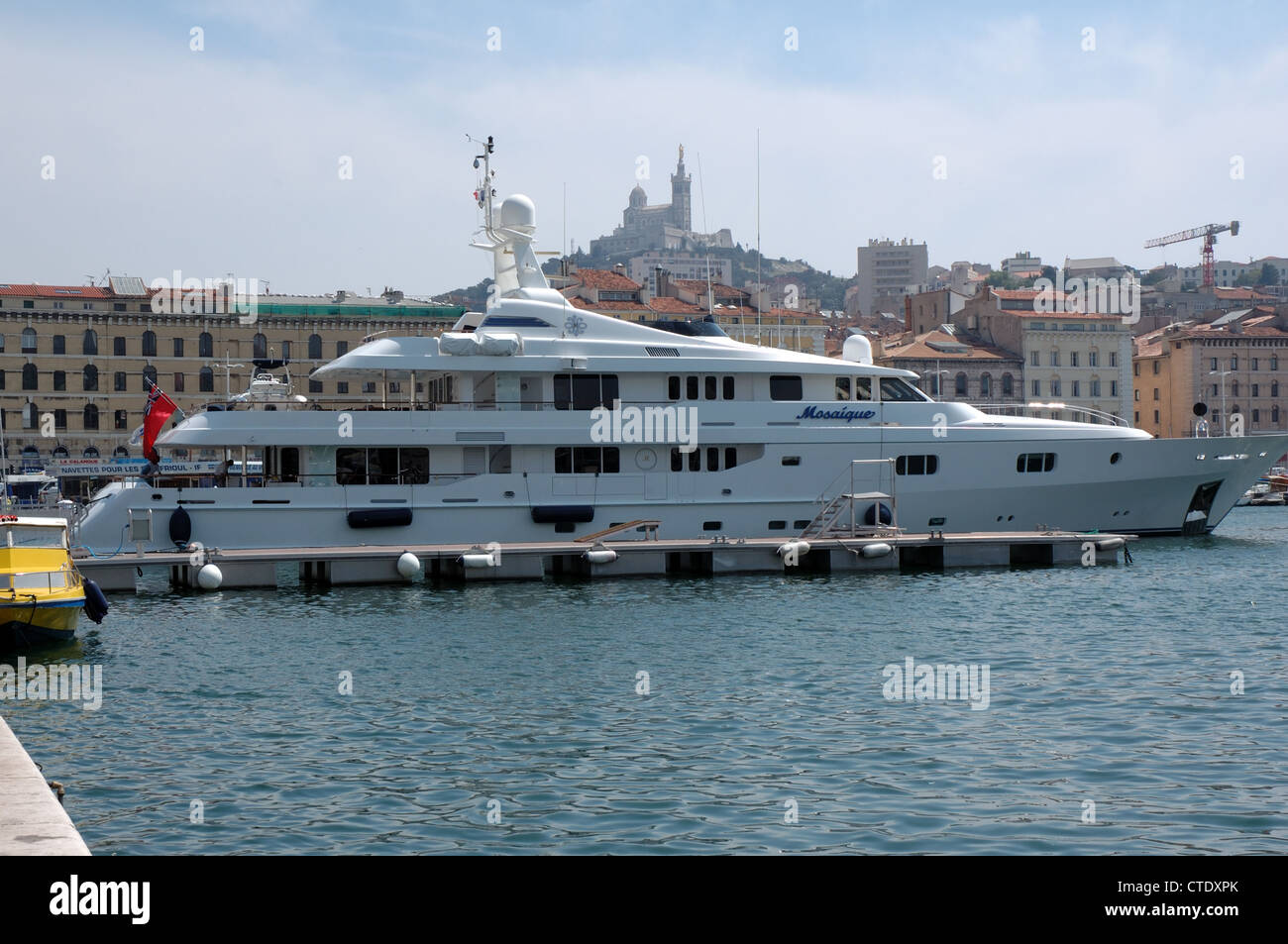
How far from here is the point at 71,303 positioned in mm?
70500

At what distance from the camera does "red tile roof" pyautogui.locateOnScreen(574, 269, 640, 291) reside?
7594 centimetres

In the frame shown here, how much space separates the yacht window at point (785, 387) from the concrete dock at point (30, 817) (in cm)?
2305

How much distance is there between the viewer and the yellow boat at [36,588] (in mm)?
18422

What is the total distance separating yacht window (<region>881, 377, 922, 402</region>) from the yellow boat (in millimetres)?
19231

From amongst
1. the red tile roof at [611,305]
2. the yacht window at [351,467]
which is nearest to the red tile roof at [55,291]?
the red tile roof at [611,305]

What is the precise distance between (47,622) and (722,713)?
34.7ft

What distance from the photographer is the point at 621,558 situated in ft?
93.4

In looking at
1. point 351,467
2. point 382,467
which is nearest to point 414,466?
point 382,467

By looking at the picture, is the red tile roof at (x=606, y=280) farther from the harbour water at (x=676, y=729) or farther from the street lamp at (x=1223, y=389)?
the harbour water at (x=676, y=729)

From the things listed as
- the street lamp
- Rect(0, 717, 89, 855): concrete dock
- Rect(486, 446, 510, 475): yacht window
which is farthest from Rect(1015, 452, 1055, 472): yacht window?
the street lamp

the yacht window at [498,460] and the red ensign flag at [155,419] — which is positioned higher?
the red ensign flag at [155,419]

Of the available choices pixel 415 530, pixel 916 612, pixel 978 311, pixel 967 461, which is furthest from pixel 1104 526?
pixel 978 311

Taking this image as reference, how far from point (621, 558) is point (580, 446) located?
129 inches
